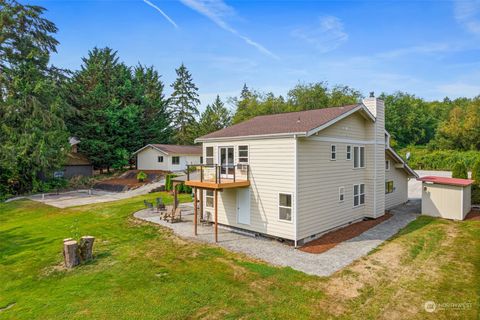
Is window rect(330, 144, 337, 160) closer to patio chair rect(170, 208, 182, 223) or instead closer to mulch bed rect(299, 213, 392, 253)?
mulch bed rect(299, 213, 392, 253)

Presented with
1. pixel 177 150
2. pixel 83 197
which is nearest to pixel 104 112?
pixel 177 150

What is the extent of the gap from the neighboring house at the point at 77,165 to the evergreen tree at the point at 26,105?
166 inches

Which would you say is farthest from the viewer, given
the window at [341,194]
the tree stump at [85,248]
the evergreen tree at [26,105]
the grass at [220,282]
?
the evergreen tree at [26,105]

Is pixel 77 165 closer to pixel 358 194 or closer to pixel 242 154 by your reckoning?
pixel 242 154

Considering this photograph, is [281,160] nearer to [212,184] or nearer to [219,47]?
[212,184]

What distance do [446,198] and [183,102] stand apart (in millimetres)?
51201

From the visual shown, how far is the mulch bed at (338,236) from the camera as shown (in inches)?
434

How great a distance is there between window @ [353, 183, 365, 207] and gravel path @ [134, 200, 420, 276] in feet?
4.91

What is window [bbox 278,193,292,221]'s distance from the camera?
37.2 feet

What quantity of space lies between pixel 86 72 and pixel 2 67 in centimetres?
1244

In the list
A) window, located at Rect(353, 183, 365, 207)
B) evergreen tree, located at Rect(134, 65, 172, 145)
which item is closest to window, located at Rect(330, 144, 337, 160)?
window, located at Rect(353, 183, 365, 207)

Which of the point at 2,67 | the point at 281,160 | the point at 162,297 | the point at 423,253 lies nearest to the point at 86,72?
the point at 2,67

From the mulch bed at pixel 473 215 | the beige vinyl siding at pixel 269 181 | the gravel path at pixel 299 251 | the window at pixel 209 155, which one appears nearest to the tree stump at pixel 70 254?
the gravel path at pixel 299 251

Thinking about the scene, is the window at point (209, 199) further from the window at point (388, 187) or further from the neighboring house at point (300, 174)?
the window at point (388, 187)
